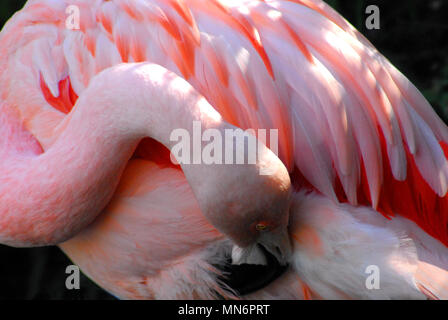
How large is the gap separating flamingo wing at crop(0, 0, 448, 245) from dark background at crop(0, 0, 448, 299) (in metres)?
1.49

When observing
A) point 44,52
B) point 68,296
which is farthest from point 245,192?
point 68,296

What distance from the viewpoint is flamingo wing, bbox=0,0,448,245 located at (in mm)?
1906

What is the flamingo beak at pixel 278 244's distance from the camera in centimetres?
184

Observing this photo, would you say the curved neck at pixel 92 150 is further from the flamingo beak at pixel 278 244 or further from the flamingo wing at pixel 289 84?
the flamingo beak at pixel 278 244

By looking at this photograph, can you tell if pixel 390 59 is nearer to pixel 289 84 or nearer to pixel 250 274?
pixel 289 84

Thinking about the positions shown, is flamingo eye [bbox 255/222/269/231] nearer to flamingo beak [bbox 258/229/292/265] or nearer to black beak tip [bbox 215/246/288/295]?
flamingo beak [bbox 258/229/292/265]

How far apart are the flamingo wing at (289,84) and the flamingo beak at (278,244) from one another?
20 centimetres

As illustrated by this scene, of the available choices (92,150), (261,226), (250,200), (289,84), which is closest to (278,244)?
(261,226)

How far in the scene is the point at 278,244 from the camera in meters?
1.89

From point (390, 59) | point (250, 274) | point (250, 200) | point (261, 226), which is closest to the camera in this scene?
point (250, 200)

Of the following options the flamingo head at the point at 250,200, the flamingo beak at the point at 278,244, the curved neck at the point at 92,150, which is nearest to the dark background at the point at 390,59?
the curved neck at the point at 92,150

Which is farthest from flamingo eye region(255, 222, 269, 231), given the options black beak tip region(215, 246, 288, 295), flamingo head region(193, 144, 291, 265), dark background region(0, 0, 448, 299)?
dark background region(0, 0, 448, 299)

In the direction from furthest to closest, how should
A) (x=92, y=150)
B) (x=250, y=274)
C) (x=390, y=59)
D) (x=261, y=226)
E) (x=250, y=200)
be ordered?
(x=390, y=59) < (x=250, y=274) < (x=92, y=150) < (x=261, y=226) < (x=250, y=200)

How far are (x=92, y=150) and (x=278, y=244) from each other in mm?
634
